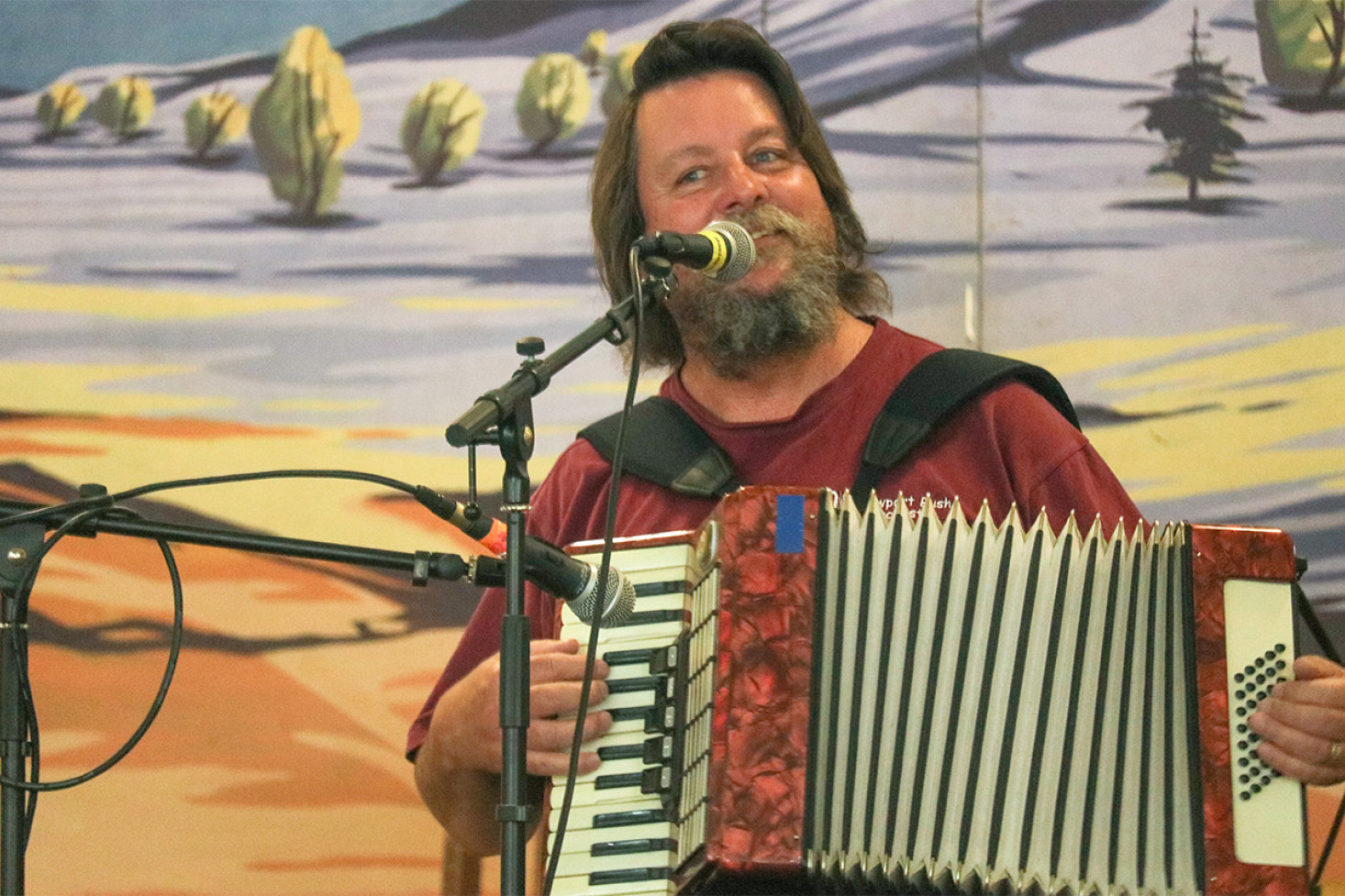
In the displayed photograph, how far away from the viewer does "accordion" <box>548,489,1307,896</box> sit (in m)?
1.58

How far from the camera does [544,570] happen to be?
147 cm

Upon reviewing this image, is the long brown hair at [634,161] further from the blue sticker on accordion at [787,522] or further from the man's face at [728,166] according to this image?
the blue sticker on accordion at [787,522]

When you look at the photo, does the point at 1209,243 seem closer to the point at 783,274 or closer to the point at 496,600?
the point at 783,274

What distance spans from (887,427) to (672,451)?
0.32 m

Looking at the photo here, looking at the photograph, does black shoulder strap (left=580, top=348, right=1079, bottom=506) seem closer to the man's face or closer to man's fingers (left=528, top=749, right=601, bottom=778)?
the man's face

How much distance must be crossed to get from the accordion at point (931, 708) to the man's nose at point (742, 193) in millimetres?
770

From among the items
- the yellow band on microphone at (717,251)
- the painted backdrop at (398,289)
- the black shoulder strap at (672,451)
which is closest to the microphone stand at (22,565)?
the yellow band on microphone at (717,251)

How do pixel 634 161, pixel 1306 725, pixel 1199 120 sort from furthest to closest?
pixel 1199 120, pixel 634 161, pixel 1306 725

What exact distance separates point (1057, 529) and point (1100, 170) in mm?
1713

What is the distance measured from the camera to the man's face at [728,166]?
229 cm

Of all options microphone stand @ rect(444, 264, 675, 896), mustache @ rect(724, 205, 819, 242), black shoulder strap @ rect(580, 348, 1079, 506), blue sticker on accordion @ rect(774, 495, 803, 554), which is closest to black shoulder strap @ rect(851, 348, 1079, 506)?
black shoulder strap @ rect(580, 348, 1079, 506)

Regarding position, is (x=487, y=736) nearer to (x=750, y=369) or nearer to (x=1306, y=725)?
(x=750, y=369)

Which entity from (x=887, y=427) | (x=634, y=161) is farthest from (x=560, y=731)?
(x=634, y=161)

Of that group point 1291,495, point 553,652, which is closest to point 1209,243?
point 1291,495
